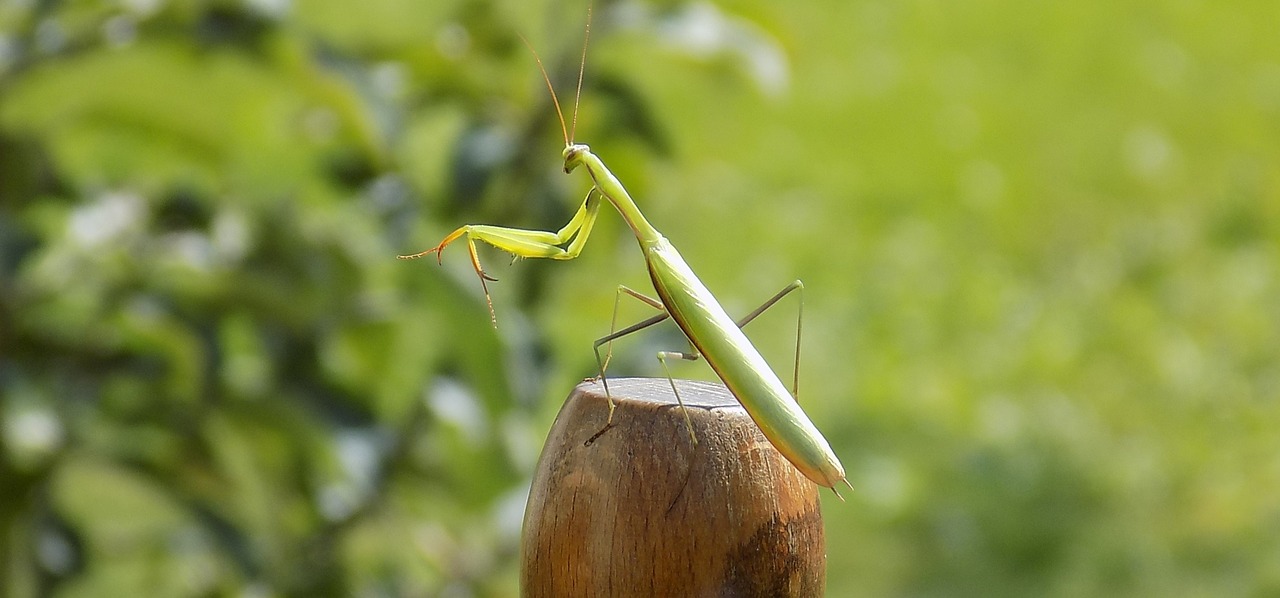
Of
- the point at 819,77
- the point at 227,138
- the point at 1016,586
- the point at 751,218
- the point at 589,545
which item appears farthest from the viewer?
the point at 819,77

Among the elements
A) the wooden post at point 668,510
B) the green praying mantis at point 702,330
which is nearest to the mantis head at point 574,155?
the green praying mantis at point 702,330

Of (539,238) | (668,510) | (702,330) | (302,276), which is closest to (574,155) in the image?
(539,238)

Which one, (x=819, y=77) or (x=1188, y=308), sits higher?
(x=819, y=77)

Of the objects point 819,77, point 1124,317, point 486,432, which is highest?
point 819,77

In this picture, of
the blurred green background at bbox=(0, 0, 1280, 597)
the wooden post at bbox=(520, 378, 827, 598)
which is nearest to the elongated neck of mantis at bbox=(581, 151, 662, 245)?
the wooden post at bbox=(520, 378, 827, 598)

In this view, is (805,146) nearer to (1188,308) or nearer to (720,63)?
(1188,308)

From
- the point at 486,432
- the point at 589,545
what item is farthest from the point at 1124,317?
the point at 589,545

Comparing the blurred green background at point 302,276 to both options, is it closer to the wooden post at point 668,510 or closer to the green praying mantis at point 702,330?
the green praying mantis at point 702,330
